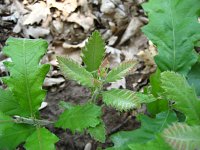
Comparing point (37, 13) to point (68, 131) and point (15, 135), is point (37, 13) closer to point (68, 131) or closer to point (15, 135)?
point (68, 131)

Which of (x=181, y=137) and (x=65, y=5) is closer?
(x=181, y=137)

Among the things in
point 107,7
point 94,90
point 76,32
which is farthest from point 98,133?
point 107,7

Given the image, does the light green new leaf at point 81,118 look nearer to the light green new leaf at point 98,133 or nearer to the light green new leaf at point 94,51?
the light green new leaf at point 98,133

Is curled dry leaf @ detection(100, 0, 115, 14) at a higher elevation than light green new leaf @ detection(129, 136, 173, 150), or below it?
higher

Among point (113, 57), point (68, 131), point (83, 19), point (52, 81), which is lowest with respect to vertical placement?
point (68, 131)

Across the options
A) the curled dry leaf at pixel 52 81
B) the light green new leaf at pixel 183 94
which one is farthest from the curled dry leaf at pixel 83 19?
the light green new leaf at pixel 183 94

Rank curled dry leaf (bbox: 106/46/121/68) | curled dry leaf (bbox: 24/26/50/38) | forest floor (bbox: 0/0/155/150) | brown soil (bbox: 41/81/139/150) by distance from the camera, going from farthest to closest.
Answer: curled dry leaf (bbox: 24/26/50/38) → curled dry leaf (bbox: 106/46/121/68) → forest floor (bbox: 0/0/155/150) → brown soil (bbox: 41/81/139/150)

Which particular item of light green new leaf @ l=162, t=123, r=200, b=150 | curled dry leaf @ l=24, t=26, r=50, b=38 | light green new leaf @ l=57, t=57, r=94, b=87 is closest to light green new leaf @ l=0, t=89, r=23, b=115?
light green new leaf @ l=57, t=57, r=94, b=87

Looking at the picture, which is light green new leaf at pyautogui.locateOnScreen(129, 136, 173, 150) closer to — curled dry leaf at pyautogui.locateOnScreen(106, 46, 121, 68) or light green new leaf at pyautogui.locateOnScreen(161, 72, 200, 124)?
light green new leaf at pyautogui.locateOnScreen(161, 72, 200, 124)
